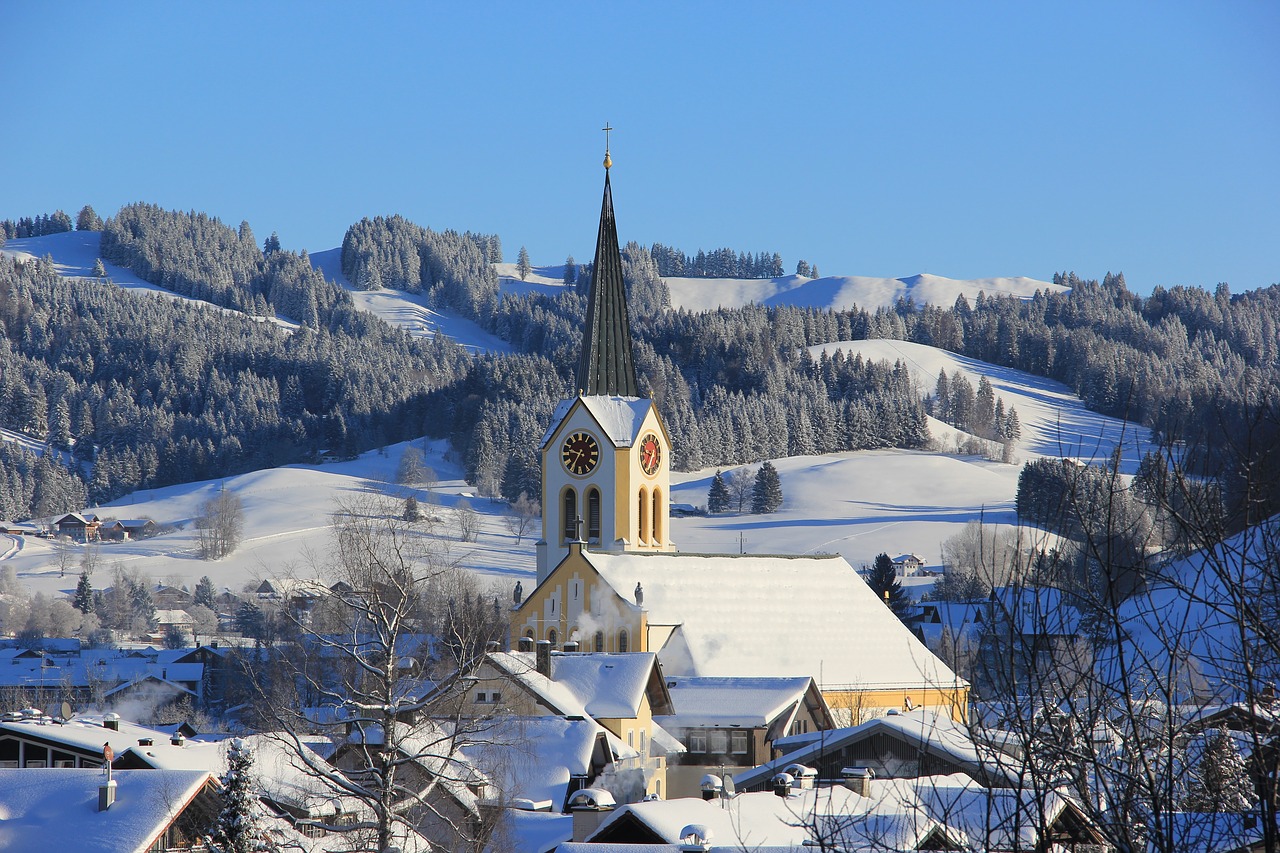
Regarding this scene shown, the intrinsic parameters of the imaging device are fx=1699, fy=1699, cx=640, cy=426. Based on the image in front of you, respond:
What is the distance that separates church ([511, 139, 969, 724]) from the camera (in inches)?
2406

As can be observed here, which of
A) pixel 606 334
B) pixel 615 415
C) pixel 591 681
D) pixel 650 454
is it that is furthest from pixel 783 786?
pixel 606 334

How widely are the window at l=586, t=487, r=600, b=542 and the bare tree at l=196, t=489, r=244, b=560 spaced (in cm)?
12546

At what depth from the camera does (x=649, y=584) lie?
205 feet

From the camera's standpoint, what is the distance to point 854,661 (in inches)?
2522

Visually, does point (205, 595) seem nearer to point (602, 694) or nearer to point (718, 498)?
point (718, 498)

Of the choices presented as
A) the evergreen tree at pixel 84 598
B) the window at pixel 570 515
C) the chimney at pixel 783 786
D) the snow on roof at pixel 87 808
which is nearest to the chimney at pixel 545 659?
the window at pixel 570 515

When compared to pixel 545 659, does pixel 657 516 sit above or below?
above

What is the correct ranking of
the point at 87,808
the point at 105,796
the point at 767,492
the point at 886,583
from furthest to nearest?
1. the point at 767,492
2. the point at 886,583
3. the point at 87,808
4. the point at 105,796

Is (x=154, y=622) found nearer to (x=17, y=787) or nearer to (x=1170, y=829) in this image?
(x=17, y=787)

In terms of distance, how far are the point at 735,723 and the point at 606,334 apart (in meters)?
19.6

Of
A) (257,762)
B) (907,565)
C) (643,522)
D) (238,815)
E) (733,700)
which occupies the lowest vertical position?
(733,700)

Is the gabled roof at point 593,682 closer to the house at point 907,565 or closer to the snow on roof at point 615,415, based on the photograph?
the snow on roof at point 615,415

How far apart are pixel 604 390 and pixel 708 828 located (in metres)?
42.9

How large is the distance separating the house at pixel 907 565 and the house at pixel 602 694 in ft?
337
